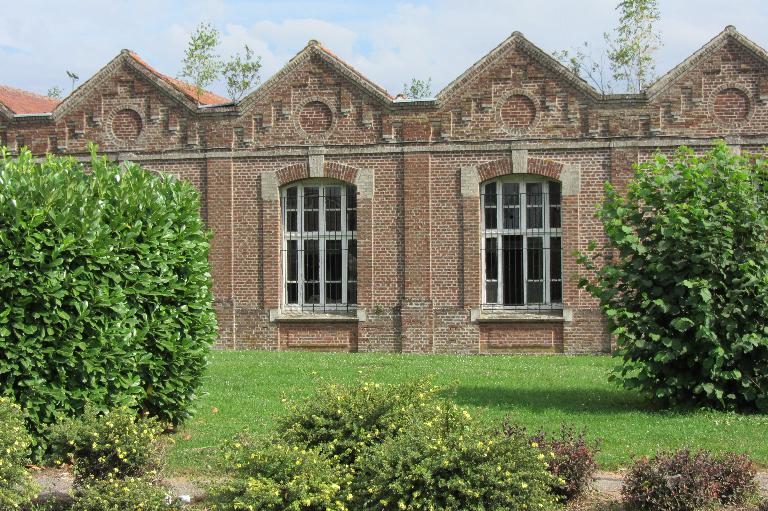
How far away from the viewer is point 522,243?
21344 millimetres

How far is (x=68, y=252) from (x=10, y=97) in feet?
79.3

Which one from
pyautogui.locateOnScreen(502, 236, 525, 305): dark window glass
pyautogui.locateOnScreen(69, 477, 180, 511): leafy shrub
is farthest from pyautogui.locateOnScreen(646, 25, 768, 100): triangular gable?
pyautogui.locateOnScreen(69, 477, 180, 511): leafy shrub

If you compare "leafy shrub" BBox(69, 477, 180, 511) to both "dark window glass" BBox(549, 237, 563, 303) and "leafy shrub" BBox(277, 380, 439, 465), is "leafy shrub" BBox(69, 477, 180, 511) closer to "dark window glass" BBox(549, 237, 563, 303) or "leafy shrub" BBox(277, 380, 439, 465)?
"leafy shrub" BBox(277, 380, 439, 465)

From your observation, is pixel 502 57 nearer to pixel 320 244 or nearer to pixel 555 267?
pixel 555 267

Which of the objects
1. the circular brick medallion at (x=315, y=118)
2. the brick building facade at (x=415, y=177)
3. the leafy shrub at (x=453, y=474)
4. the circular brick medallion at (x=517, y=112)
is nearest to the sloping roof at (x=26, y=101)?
the brick building facade at (x=415, y=177)

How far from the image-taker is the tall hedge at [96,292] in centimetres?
906

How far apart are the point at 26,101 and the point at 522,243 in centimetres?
1858

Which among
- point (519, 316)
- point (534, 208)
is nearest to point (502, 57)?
point (534, 208)

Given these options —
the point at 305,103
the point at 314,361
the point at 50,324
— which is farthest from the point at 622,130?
the point at 50,324

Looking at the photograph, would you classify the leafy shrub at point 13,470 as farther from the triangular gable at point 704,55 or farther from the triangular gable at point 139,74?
the triangular gable at point 704,55

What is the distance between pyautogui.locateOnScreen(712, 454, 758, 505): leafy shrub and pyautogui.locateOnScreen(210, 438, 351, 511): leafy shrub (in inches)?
114

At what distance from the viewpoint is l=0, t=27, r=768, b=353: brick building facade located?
20.7m

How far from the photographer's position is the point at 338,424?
759 centimetres

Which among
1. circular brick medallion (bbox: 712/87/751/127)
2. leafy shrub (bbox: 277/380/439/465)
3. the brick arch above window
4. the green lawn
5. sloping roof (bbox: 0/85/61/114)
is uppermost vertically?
sloping roof (bbox: 0/85/61/114)
